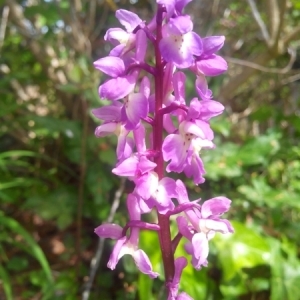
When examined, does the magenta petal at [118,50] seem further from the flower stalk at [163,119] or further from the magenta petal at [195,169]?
the magenta petal at [195,169]

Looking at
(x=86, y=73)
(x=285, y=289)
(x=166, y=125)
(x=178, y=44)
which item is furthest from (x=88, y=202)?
(x=178, y=44)

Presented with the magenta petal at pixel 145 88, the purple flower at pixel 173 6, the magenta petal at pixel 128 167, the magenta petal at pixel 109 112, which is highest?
the purple flower at pixel 173 6

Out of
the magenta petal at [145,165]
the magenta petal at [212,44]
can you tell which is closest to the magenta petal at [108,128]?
the magenta petal at [145,165]

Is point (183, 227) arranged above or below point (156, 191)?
below

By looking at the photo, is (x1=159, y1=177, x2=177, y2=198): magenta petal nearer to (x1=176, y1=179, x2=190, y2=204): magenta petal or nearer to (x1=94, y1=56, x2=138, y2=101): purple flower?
(x1=176, y1=179, x2=190, y2=204): magenta petal

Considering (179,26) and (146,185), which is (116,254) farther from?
(179,26)

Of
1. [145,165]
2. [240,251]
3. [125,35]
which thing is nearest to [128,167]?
[145,165]

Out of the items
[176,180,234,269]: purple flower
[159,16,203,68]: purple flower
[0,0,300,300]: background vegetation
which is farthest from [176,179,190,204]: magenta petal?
[0,0,300,300]: background vegetation
